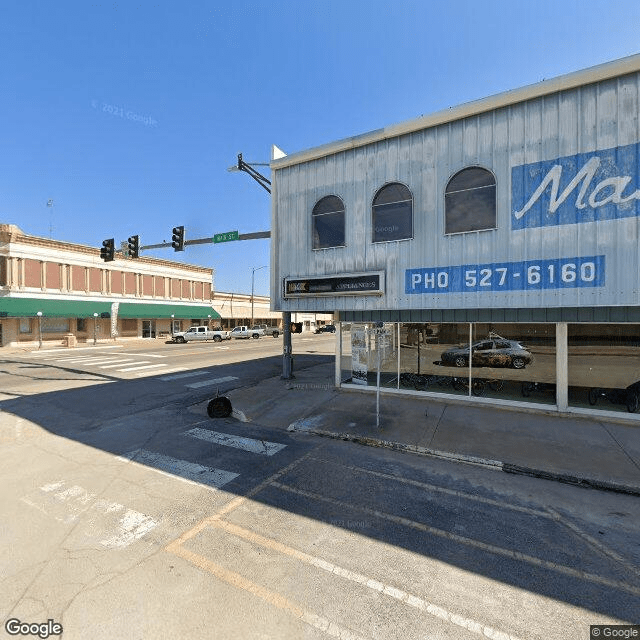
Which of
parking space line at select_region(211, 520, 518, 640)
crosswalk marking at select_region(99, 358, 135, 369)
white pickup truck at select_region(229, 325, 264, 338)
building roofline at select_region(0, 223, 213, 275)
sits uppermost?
building roofline at select_region(0, 223, 213, 275)

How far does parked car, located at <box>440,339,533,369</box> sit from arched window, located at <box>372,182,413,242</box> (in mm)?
4062

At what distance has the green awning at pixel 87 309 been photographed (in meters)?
31.2

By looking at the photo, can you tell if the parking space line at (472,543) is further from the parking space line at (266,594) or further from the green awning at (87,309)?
the green awning at (87,309)

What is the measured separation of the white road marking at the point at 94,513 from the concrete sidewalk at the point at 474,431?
14.6 ft

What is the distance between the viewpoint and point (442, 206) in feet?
33.0

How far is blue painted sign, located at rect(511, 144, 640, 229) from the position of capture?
8.13m

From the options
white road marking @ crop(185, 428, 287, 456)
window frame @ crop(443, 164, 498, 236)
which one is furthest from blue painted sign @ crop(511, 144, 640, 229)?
white road marking @ crop(185, 428, 287, 456)

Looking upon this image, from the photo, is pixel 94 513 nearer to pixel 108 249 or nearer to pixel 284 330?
pixel 284 330

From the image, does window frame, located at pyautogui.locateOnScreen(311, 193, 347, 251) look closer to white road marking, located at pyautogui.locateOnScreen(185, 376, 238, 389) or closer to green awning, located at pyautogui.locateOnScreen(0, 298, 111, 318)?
white road marking, located at pyautogui.locateOnScreen(185, 376, 238, 389)

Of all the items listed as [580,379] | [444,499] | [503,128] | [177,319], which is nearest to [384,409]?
[444,499]

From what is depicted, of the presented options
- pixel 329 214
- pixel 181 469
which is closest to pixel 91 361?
pixel 329 214

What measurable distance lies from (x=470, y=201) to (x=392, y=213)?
2.24 metres

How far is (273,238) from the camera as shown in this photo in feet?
43.8

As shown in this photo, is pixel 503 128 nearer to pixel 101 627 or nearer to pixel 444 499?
pixel 444 499
